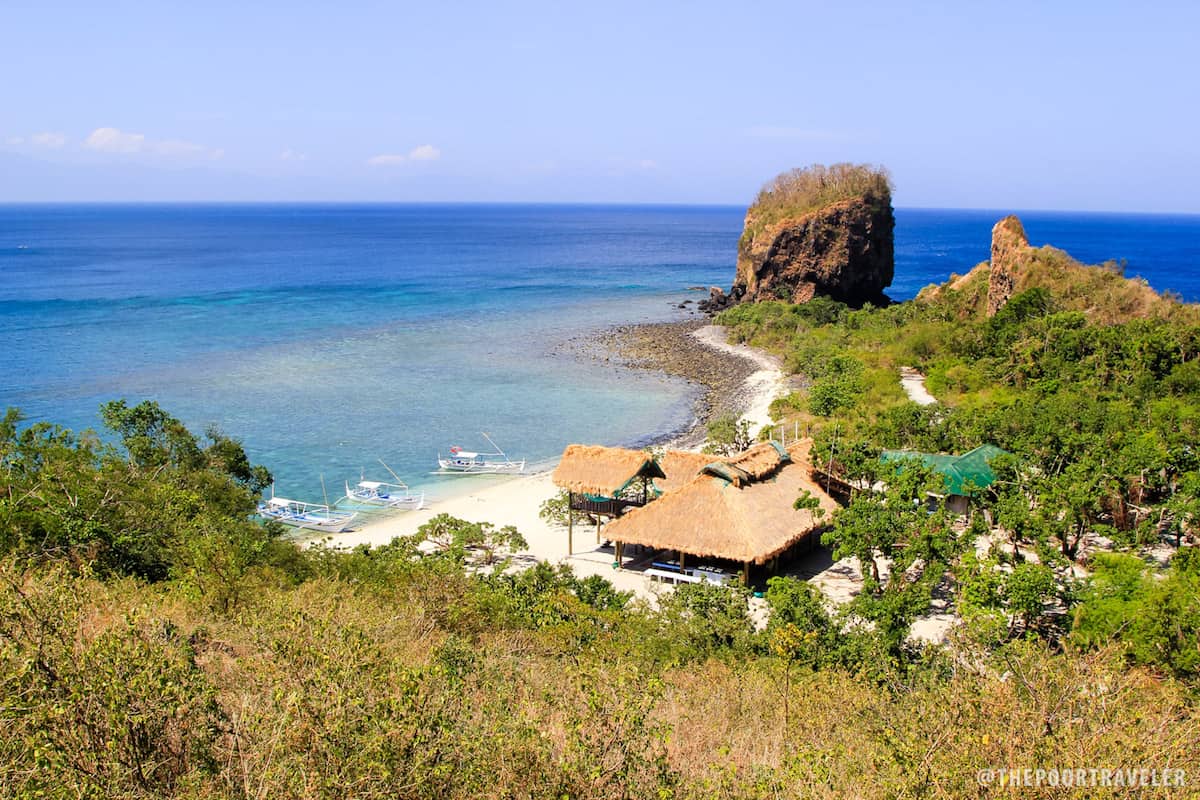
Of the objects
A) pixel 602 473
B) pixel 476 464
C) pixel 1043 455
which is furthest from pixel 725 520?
pixel 476 464

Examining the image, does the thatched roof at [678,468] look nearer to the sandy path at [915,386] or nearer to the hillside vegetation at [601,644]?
the hillside vegetation at [601,644]

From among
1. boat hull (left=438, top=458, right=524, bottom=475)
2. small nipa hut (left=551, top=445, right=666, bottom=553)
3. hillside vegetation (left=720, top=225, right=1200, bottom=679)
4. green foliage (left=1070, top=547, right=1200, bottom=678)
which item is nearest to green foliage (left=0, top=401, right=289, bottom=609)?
small nipa hut (left=551, top=445, right=666, bottom=553)

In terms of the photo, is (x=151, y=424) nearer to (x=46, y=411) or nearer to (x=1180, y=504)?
(x=46, y=411)

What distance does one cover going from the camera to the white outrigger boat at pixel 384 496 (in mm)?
23250

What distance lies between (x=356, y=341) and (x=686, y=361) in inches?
731

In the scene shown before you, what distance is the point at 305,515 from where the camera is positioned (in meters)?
21.9

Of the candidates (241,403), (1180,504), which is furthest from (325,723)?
(241,403)

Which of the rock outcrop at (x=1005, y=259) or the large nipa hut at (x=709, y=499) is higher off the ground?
the rock outcrop at (x=1005, y=259)

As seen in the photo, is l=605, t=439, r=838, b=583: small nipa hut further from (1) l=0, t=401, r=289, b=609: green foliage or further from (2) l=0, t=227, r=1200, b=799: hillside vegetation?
(1) l=0, t=401, r=289, b=609: green foliage

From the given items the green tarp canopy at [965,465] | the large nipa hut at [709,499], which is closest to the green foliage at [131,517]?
the large nipa hut at [709,499]

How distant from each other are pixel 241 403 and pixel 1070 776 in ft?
107

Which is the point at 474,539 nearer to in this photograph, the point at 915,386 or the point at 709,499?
the point at 709,499

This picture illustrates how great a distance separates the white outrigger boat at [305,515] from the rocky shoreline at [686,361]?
1090cm

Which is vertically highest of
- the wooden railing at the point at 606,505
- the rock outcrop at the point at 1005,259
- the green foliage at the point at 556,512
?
the rock outcrop at the point at 1005,259
